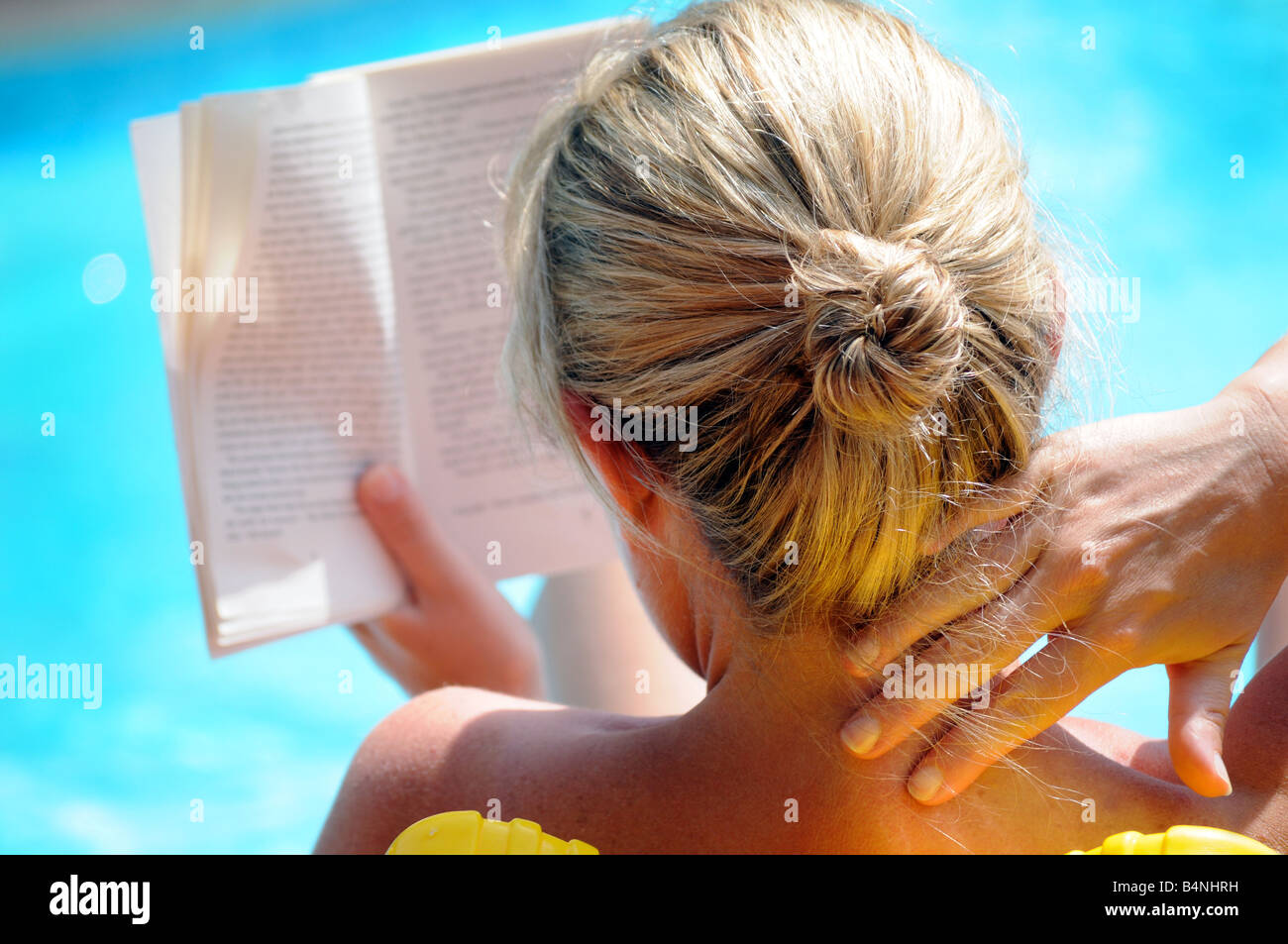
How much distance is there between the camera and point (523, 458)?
156cm

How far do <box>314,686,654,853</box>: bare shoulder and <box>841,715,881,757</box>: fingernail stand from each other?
0.22m

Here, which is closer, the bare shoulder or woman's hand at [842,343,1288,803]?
woman's hand at [842,343,1288,803]

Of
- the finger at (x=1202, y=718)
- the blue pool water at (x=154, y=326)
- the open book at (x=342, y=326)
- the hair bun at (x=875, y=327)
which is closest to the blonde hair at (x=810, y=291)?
the hair bun at (x=875, y=327)

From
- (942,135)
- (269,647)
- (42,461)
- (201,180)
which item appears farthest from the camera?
(42,461)

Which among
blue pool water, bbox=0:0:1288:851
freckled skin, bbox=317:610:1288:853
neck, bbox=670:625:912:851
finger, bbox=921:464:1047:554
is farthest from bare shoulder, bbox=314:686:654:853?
blue pool water, bbox=0:0:1288:851

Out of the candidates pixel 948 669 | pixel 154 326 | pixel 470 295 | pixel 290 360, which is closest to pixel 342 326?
pixel 290 360

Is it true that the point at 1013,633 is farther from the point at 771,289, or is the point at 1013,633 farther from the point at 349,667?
the point at 349,667

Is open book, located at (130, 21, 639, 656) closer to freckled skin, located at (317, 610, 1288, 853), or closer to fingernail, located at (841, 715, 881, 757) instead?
freckled skin, located at (317, 610, 1288, 853)

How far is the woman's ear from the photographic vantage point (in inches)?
32.0

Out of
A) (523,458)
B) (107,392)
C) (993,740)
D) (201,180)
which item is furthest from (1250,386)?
(107,392)

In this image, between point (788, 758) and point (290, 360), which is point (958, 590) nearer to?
point (788, 758)

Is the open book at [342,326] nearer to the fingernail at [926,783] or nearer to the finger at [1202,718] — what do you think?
the fingernail at [926,783]

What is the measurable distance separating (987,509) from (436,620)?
0.96m
